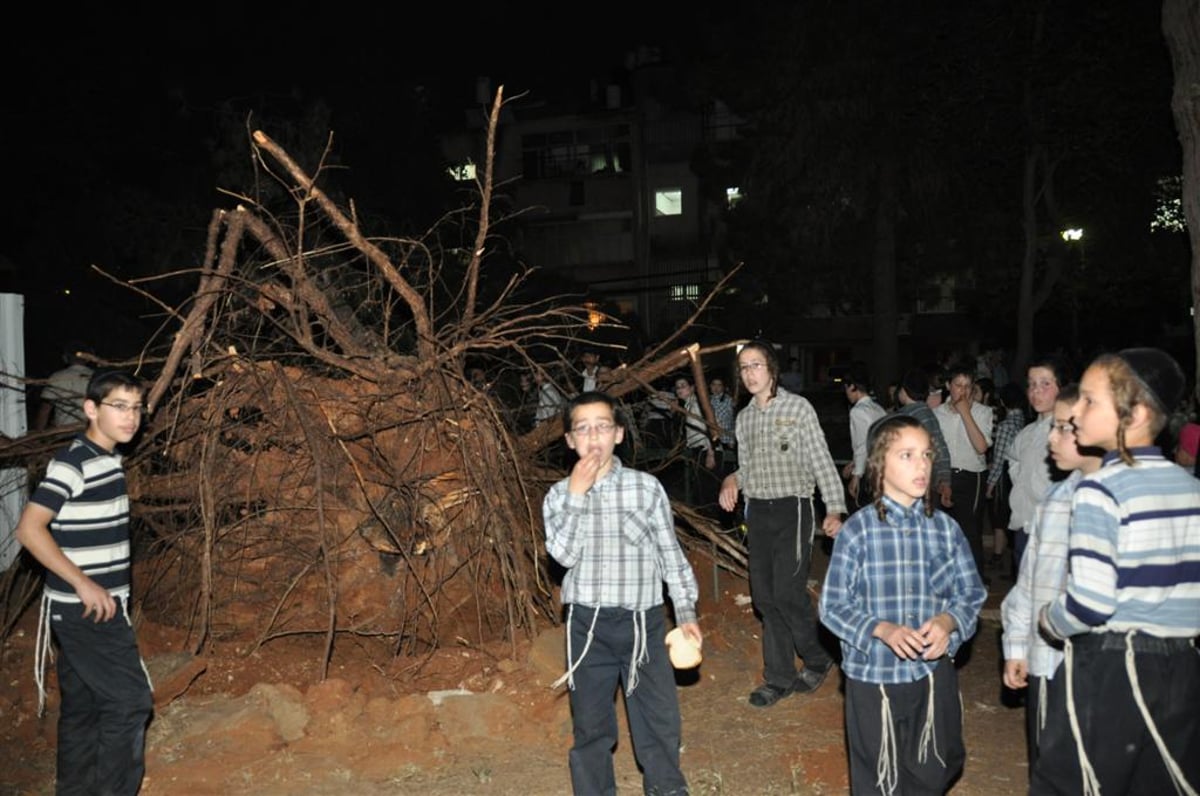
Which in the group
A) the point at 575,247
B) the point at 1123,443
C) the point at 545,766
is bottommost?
the point at 545,766

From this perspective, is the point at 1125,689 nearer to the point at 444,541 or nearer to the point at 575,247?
the point at 444,541

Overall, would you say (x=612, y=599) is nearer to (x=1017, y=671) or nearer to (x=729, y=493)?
(x=1017, y=671)

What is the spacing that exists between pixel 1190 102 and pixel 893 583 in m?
5.56

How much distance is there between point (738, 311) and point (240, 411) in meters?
22.2

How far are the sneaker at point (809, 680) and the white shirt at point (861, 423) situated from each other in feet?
7.55

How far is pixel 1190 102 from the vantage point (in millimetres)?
6762

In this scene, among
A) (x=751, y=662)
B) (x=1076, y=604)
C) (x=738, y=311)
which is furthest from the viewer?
(x=738, y=311)

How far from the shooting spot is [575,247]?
39469 mm

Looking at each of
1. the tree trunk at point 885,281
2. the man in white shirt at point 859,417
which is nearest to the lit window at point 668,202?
the tree trunk at point 885,281

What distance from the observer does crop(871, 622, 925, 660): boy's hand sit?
3.04 m

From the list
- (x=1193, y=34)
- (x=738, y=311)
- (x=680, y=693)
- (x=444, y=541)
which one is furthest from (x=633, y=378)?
(x=738, y=311)

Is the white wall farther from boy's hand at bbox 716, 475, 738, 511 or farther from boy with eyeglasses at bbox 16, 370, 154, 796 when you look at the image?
boy's hand at bbox 716, 475, 738, 511

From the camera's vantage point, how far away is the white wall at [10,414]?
661cm

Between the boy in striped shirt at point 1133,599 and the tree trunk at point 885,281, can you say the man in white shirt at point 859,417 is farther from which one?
the tree trunk at point 885,281
